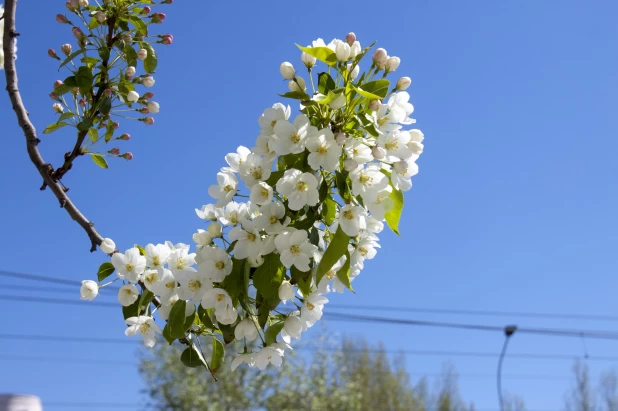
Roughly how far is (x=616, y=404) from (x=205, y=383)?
32.4ft

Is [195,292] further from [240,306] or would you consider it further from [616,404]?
[616,404]

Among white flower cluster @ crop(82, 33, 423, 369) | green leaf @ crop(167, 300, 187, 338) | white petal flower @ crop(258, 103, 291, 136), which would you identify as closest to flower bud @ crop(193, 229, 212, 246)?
white flower cluster @ crop(82, 33, 423, 369)

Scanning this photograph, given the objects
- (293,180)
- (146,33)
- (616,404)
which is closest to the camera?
(293,180)

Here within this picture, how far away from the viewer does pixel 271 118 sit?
1146mm

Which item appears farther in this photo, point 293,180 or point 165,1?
point 165,1

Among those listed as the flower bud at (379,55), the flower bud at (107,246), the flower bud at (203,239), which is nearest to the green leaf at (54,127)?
the flower bud at (107,246)

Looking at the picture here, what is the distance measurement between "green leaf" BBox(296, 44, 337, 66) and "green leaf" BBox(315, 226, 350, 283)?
12.0 inches

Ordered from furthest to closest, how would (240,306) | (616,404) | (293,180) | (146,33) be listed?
→ (616,404), (146,33), (240,306), (293,180)

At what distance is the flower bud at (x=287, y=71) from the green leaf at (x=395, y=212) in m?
0.27

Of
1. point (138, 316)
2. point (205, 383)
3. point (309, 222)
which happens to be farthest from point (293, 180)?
point (205, 383)

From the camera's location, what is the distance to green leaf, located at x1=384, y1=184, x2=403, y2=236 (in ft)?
3.71

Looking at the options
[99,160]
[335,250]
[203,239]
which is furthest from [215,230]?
[99,160]

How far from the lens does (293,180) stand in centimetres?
109

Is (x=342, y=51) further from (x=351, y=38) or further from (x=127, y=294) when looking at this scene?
(x=127, y=294)
